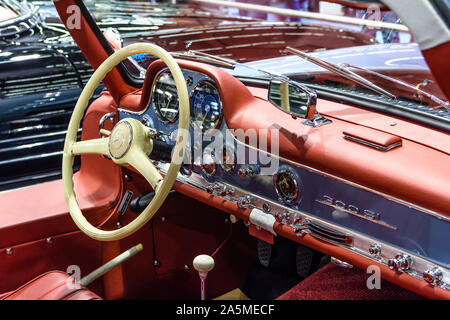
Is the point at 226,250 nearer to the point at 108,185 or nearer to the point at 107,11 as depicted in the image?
the point at 108,185

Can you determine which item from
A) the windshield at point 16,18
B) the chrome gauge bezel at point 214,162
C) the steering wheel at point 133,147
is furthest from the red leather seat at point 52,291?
the windshield at point 16,18

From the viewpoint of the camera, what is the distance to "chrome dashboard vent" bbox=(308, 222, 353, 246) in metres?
1.35

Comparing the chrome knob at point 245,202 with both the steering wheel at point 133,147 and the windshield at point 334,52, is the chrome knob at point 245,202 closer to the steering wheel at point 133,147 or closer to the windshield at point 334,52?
the steering wheel at point 133,147

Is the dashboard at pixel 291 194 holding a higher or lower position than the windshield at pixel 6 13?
lower

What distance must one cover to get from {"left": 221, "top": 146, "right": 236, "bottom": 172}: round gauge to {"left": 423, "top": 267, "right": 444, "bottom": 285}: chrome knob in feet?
2.25

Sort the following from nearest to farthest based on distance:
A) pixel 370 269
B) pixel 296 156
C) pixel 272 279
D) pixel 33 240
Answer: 1. pixel 370 269
2. pixel 296 156
3. pixel 33 240
4. pixel 272 279

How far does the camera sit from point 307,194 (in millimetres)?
1434

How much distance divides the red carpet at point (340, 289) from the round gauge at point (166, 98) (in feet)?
2.80

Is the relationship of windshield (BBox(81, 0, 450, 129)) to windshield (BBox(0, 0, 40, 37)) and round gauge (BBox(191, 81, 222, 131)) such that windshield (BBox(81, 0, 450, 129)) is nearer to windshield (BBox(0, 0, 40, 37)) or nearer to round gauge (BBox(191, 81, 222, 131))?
round gauge (BBox(191, 81, 222, 131))

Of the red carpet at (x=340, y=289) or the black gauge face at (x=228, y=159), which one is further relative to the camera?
the red carpet at (x=340, y=289)

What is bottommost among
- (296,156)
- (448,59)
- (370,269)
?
(370,269)

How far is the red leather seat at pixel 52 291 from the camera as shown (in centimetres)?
165
